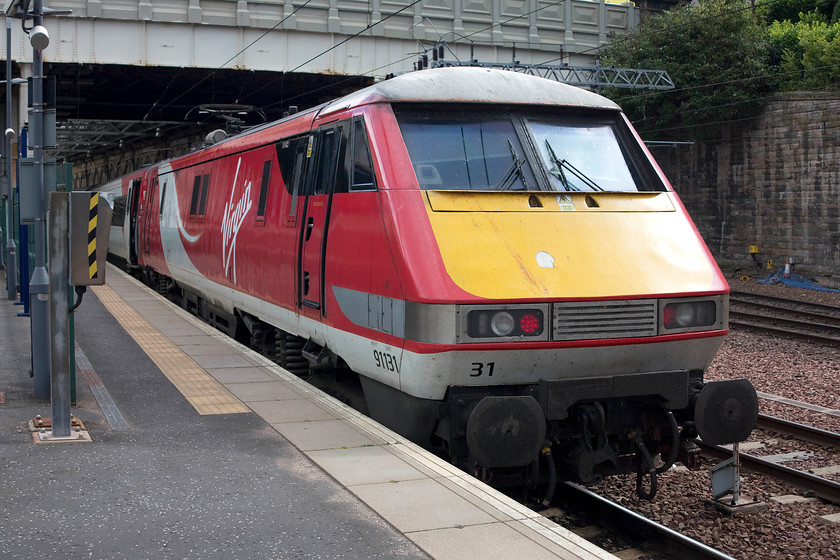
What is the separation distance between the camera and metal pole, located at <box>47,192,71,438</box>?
21.1ft

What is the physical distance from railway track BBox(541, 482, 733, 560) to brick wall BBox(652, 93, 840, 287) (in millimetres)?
20072

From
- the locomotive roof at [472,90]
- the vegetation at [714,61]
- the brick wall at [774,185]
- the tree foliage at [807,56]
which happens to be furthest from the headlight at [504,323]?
the vegetation at [714,61]

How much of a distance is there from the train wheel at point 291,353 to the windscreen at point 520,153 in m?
3.15

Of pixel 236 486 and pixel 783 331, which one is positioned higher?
pixel 236 486

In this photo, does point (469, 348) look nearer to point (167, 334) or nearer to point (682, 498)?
point (682, 498)

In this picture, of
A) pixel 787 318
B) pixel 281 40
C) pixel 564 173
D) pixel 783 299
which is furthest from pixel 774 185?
pixel 564 173

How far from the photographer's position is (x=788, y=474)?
7.25m

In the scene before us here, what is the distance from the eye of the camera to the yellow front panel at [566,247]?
18.4 feet

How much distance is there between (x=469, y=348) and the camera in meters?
5.45

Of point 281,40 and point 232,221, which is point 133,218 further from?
point 232,221

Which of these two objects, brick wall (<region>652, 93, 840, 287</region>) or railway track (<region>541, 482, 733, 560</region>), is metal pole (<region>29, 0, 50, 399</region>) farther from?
brick wall (<region>652, 93, 840, 287</region>)

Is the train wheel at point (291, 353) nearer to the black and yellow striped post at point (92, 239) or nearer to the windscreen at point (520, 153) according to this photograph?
the black and yellow striped post at point (92, 239)

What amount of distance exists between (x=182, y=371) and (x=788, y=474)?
18.7 ft

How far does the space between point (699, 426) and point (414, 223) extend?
7.45ft
